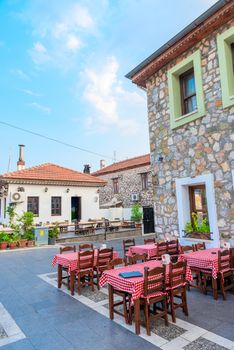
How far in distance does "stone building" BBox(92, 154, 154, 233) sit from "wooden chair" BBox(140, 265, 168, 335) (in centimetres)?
1678

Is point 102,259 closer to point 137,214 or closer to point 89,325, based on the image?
point 89,325

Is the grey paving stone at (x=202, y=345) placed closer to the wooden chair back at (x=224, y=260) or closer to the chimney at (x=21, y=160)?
the wooden chair back at (x=224, y=260)

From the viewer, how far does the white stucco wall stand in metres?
16.0

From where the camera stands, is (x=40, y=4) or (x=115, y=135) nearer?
(x=40, y=4)

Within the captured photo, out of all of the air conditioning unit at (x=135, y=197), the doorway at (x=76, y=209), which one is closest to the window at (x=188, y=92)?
the doorway at (x=76, y=209)

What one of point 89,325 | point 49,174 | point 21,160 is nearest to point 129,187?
point 49,174

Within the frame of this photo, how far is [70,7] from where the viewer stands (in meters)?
8.41

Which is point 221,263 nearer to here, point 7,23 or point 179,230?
point 179,230

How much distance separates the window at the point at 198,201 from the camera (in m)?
6.71

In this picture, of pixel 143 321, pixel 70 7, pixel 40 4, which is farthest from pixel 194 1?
pixel 143 321

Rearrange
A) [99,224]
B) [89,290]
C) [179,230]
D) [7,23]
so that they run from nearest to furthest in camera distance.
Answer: [89,290] < [179,230] < [7,23] < [99,224]

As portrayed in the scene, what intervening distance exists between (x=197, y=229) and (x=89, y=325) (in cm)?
409

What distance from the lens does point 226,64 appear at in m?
5.91

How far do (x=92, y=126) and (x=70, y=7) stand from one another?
9614 millimetres
